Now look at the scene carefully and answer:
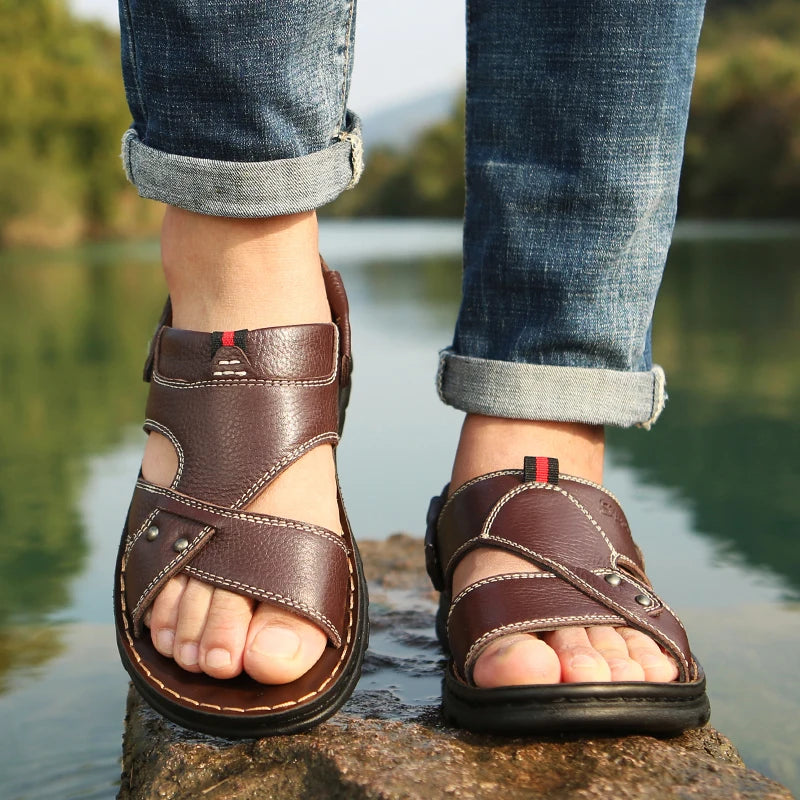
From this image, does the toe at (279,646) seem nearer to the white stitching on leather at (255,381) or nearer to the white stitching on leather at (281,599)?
the white stitching on leather at (281,599)

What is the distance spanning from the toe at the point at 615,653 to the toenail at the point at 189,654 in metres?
0.27

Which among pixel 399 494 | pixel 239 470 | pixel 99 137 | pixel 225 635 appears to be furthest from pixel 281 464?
pixel 99 137

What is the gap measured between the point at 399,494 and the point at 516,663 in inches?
27.2

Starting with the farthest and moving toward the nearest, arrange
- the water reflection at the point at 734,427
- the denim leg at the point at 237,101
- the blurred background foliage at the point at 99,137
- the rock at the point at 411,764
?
the blurred background foliage at the point at 99,137 < the water reflection at the point at 734,427 < the denim leg at the point at 237,101 < the rock at the point at 411,764

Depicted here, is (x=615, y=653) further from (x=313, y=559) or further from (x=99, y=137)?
(x=99, y=137)

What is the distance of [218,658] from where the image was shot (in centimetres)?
63

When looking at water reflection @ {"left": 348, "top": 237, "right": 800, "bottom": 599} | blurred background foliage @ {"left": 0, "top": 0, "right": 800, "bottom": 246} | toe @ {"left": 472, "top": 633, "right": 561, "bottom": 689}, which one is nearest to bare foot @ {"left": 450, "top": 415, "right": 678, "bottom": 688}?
toe @ {"left": 472, "top": 633, "right": 561, "bottom": 689}

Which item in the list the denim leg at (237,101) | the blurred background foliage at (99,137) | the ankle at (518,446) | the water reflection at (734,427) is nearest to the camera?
the denim leg at (237,101)

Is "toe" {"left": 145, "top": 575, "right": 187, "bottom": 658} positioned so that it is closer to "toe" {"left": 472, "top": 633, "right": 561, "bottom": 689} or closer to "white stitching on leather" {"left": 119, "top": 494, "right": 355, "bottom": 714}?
"white stitching on leather" {"left": 119, "top": 494, "right": 355, "bottom": 714}

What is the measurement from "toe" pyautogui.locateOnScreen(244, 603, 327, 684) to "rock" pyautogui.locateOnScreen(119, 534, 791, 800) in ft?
0.14

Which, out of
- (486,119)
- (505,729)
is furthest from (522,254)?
(505,729)

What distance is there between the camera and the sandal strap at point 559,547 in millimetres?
670

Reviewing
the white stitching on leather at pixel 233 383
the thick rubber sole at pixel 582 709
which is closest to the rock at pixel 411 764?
the thick rubber sole at pixel 582 709

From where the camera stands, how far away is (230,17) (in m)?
0.65
